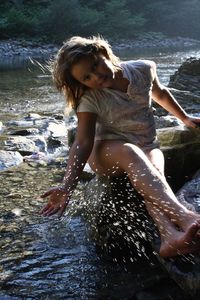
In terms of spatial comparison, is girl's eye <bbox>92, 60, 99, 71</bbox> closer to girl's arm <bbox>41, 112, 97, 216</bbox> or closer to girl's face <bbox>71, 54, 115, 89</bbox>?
girl's face <bbox>71, 54, 115, 89</bbox>

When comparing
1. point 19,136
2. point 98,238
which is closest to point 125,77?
point 98,238

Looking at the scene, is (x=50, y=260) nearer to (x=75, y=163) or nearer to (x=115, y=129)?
(x=75, y=163)

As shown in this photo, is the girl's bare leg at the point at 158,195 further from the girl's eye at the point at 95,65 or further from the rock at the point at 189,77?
the rock at the point at 189,77

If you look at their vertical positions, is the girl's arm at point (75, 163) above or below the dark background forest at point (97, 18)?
above

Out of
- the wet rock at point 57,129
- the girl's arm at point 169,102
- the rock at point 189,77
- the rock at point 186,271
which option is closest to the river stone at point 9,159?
the wet rock at point 57,129

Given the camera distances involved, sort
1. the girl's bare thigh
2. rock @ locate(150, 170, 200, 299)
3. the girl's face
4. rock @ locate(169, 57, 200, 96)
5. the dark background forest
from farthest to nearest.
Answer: the dark background forest < rock @ locate(169, 57, 200, 96) < the girl's face < the girl's bare thigh < rock @ locate(150, 170, 200, 299)

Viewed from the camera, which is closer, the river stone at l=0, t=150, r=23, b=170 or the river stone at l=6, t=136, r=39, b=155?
the river stone at l=0, t=150, r=23, b=170

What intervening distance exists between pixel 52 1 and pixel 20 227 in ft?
92.7

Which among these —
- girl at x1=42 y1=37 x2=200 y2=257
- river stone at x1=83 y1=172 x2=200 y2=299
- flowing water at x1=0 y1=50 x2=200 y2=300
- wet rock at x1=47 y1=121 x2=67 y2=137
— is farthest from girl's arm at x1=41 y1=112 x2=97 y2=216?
wet rock at x1=47 y1=121 x2=67 y2=137

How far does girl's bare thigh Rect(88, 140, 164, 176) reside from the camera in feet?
8.73

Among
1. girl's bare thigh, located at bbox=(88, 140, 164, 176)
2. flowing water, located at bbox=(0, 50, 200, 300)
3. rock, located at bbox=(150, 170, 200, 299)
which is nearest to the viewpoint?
rock, located at bbox=(150, 170, 200, 299)

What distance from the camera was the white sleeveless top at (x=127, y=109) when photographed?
2955mm

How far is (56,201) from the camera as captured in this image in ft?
8.20

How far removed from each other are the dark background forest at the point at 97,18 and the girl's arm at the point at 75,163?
2389cm
